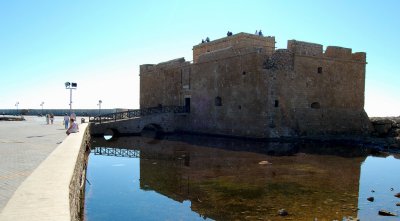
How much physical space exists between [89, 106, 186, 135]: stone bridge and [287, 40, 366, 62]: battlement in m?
10.7

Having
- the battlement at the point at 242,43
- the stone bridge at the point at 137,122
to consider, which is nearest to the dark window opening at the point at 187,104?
the stone bridge at the point at 137,122

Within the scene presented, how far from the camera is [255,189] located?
9.71m

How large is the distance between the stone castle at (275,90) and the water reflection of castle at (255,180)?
3917 mm

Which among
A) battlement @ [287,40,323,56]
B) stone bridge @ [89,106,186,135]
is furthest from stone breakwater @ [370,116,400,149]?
stone bridge @ [89,106,186,135]

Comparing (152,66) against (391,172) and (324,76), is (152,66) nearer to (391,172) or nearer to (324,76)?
(324,76)

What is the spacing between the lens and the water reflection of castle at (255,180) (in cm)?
801

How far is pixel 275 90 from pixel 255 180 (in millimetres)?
11326

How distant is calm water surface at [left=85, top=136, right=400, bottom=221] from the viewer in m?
7.86

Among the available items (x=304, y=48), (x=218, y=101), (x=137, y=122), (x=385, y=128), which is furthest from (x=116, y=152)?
(x=385, y=128)

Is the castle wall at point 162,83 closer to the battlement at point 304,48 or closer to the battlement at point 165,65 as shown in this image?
the battlement at point 165,65

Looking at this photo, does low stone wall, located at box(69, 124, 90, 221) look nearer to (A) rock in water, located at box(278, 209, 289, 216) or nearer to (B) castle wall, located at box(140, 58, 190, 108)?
(A) rock in water, located at box(278, 209, 289, 216)

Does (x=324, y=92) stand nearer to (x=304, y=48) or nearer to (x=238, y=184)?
(x=304, y=48)

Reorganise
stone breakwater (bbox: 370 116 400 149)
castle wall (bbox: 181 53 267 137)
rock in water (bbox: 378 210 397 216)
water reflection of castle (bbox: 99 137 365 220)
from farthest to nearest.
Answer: stone breakwater (bbox: 370 116 400 149) < castle wall (bbox: 181 53 267 137) < water reflection of castle (bbox: 99 137 365 220) < rock in water (bbox: 378 210 397 216)

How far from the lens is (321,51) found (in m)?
23.0
